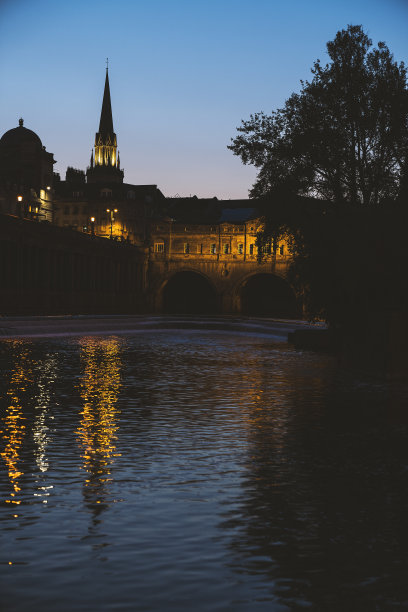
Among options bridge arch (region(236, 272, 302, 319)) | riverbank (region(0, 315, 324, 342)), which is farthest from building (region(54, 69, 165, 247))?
riverbank (region(0, 315, 324, 342))

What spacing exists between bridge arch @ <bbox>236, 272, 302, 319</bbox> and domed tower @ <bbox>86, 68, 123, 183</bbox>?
153ft

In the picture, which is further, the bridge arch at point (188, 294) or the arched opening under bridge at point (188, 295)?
the arched opening under bridge at point (188, 295)

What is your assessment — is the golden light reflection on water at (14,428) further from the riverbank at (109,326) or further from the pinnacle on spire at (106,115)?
the pinnacle on spire at (106,115)

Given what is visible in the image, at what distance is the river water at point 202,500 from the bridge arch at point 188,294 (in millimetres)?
87604

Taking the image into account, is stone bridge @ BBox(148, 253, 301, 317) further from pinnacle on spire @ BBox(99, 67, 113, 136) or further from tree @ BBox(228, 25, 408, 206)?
tree @ BBox(228, 25, 408, 206)

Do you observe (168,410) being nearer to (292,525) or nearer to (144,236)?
(292,525)

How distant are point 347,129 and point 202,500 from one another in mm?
29568

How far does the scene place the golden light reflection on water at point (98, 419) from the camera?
9695 mm

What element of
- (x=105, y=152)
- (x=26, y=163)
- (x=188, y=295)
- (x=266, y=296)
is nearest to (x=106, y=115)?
(x=105, y=152)

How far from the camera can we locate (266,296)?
10725 centimetres

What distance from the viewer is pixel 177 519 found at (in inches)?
302

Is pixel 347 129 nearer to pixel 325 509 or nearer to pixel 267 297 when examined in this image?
pixel 325 509

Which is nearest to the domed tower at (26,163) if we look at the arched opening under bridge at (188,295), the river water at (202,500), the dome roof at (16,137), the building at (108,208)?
the dome roof at (16,137)

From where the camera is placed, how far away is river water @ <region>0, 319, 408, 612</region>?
591cm
